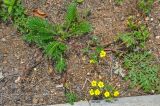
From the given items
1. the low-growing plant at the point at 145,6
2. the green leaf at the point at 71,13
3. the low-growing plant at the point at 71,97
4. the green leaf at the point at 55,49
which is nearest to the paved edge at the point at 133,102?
the low-growing plant at the point at 71,97

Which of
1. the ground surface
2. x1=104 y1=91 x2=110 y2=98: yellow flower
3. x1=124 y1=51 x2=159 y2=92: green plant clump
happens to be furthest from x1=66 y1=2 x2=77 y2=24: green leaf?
x1=104 y1=91 x2=110 y2=98: yellow flower

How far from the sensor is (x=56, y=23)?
14.9 ft

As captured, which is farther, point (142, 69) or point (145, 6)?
point (145, 6)

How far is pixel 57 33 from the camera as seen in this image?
4.44 metres

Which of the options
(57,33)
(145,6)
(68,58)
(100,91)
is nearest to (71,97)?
(100,91)

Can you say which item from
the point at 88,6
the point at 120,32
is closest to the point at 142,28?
the point at 120,32

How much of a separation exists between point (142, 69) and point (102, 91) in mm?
490

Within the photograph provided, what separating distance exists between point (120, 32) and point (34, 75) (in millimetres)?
1025

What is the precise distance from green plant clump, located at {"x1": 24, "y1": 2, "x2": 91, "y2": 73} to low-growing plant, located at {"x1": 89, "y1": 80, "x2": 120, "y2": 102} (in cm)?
36

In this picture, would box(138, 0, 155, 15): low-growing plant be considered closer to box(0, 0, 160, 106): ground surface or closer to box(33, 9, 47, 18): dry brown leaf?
box(0, 0, 160, 106): ground surface

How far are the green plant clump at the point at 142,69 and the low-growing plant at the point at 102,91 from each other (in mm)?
225

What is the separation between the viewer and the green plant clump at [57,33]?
14.0ft

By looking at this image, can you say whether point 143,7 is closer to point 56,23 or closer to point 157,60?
point 157,60

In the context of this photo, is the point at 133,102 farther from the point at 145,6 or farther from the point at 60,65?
the point at 145,6
